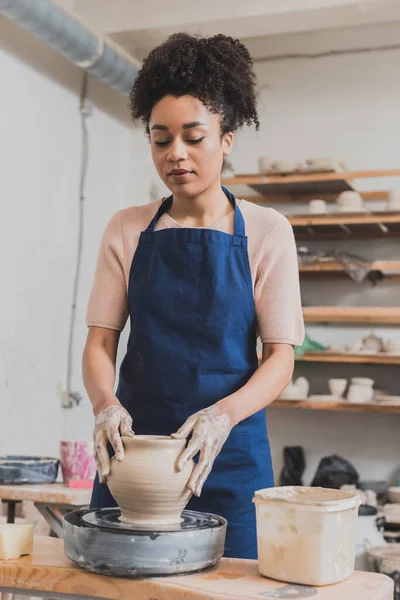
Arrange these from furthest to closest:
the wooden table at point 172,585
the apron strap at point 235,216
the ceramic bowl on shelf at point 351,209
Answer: the ceramic bowl on shelf at point 351,209
the apron strap at point 235,216
the wooden table at point 172,585

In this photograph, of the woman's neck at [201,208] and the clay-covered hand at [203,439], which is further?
the woman's neck at [201,208]

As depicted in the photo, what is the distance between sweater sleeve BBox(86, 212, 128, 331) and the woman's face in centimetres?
21

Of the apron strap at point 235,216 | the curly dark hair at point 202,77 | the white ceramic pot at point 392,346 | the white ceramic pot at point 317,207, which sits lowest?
the white ceramic pot at point 392,346

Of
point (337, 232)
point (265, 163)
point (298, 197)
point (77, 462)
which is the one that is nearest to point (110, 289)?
point (77, 462)

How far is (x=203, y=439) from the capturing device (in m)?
1.47

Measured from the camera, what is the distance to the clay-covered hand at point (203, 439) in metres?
1.42

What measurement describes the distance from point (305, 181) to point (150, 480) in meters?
3.38

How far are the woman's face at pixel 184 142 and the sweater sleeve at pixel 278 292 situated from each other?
0.21 m

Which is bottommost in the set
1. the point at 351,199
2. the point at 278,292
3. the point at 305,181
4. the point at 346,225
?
the point at 278,292

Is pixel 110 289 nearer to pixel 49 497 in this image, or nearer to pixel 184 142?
pixel 184 142

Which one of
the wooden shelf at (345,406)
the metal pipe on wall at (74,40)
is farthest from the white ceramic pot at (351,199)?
the metal pipe on wall at (74,40)

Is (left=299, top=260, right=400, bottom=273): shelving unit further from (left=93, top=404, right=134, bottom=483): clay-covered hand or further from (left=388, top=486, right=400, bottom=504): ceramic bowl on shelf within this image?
(left=93, top=404, right=134, bottom=483): clay-covered hand

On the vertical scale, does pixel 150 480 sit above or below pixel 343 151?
below

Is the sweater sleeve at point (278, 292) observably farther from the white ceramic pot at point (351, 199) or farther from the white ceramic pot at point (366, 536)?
the white ceramic pot at point (351, 199)
